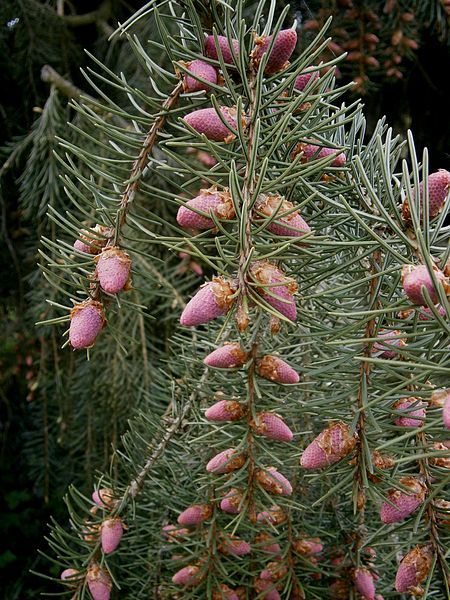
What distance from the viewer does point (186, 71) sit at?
0.32 m

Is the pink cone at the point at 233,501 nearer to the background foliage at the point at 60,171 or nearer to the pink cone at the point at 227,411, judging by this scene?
the pink cone at the point at 227,411

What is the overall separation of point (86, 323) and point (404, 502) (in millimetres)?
206

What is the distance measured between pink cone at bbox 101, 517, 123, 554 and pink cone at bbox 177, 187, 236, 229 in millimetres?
291

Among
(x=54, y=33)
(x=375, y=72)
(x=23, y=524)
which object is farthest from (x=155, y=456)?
(x=23, y=524)

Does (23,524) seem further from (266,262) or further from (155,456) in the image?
(266,262)

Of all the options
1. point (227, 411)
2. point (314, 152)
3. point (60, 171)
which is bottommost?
point (60, 171)

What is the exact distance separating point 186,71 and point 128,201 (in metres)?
0.08

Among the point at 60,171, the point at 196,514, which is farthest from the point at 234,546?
the point at 60,171

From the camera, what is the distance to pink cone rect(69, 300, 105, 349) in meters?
0.34

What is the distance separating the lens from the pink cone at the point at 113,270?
0.34 m

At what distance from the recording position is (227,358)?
36 centimetres

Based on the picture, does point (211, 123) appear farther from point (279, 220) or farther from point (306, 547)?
point (306, 547)

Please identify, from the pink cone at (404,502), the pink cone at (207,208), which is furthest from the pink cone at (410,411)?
the pink cone at (207,208)

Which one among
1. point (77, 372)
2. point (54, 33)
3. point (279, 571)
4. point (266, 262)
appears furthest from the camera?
point (54, 33)
